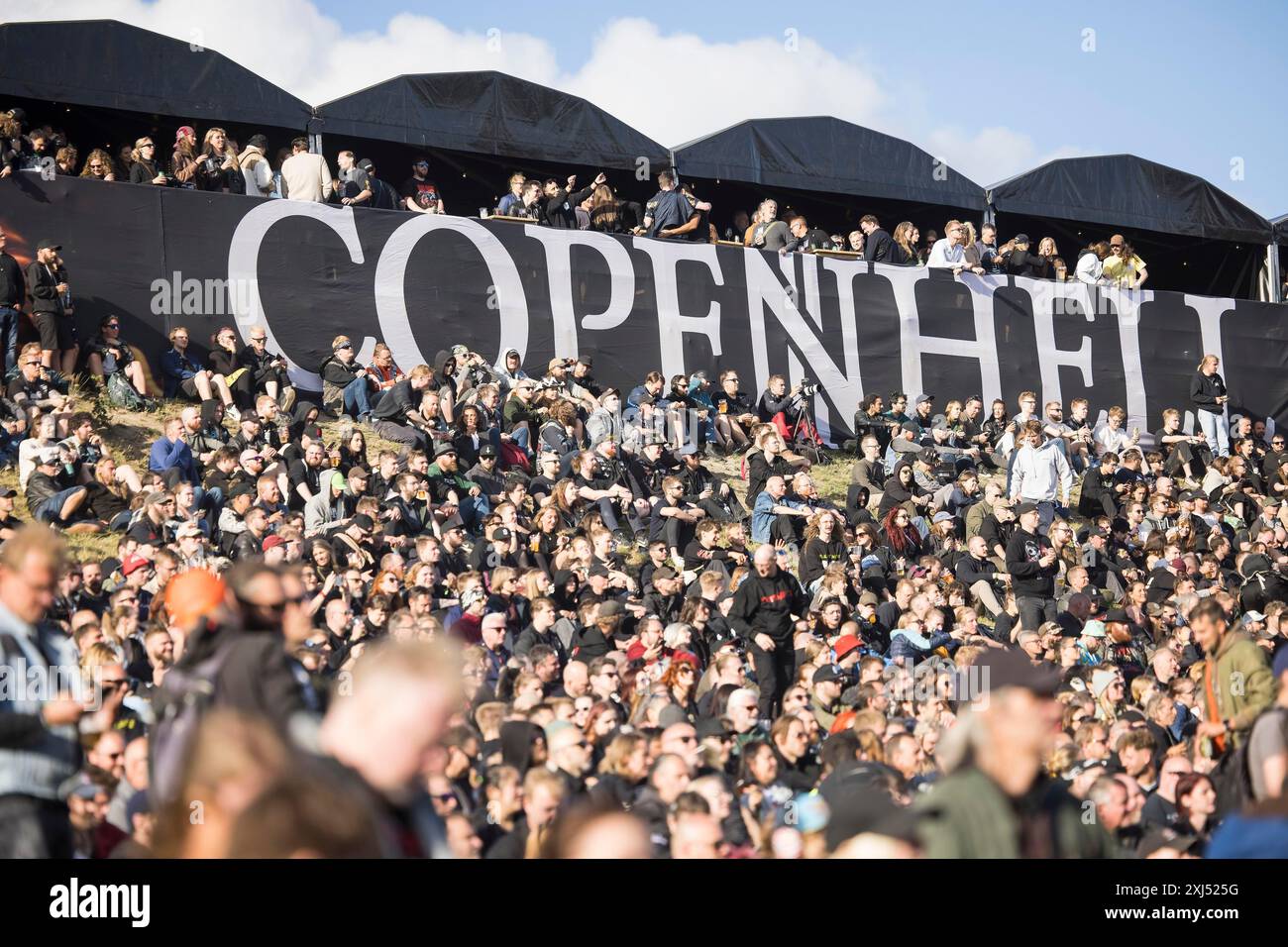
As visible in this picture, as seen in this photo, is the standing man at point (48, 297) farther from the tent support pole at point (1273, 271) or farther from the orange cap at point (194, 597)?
the tent support pole at point (1273, 271)

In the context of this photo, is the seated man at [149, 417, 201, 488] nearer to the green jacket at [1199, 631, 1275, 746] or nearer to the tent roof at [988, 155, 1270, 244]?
the green jacket at [1199, 631, 1275, 746]

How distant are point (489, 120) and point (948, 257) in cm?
723

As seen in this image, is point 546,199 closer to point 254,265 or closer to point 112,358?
point 254,265

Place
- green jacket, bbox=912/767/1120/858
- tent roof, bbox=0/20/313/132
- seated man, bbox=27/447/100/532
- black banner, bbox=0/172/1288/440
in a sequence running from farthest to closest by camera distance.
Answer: tent roof, bbox=0/20/313/132, black banner, bbox=0/172/1288/440, seated man, bbox=27/447/100/532, green jacket, bbox=912/767/1120/858

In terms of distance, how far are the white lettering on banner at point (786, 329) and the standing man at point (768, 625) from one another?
8.39 meters

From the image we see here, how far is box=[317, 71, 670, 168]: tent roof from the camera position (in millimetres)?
20266

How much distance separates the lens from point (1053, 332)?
23.0m

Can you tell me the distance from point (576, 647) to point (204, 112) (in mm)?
11012

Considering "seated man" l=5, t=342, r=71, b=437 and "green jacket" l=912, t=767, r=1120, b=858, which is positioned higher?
"seated man" l=5, t=342, r=71, b=437

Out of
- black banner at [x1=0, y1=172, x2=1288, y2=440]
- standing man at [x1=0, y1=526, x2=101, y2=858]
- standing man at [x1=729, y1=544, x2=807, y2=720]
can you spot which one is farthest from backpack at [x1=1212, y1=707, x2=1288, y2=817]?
black banner at [x1=0, y1=172, x2=1288, y2=440]

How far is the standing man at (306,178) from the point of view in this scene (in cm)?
1817

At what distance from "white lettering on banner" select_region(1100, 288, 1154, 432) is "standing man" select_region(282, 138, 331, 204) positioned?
12.6 metres

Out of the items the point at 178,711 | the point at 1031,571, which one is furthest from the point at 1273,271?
the point at 178,711
